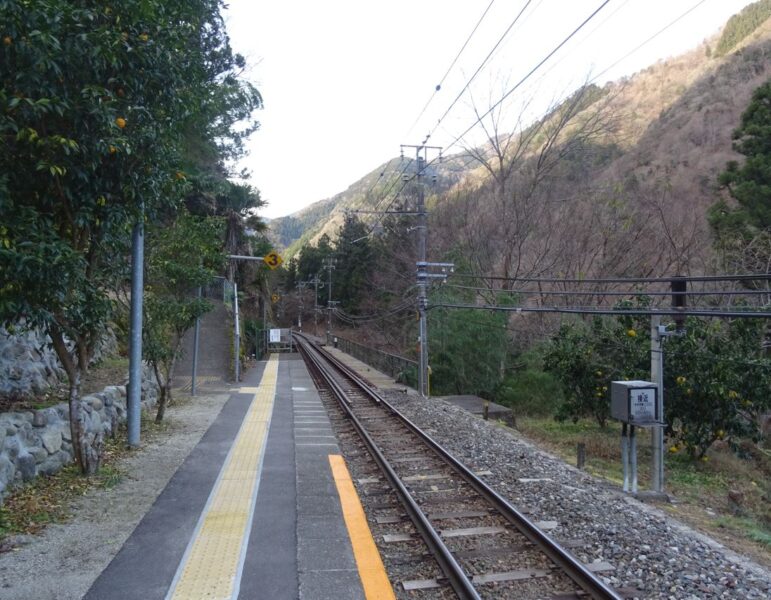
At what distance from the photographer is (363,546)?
6.09 metres

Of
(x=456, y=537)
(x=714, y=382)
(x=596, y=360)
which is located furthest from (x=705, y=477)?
(x=456, y=537)

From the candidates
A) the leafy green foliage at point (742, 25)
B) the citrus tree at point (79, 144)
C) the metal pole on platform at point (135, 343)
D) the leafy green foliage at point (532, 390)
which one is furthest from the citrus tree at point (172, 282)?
the leafy green foliage at point (742, 25)

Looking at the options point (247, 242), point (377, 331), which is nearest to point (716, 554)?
point (247, 242)

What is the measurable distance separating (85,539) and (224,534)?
1312 mm

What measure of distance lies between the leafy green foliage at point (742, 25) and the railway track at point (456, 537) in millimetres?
88045

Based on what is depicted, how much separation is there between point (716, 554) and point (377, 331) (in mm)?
52267

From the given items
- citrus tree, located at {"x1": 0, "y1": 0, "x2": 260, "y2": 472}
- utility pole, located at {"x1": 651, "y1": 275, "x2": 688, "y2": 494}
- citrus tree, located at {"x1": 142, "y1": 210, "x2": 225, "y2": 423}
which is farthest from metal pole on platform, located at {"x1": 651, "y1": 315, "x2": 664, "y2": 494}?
citrus tree, located at {"x1": 142, "y1": 210, "x2": 225, "y2": 423}

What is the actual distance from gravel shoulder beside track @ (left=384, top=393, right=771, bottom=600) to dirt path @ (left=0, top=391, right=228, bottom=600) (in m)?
4.43

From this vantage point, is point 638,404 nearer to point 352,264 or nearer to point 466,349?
point 466,349

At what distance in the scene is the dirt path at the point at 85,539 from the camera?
4922mm

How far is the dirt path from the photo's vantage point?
492 cm

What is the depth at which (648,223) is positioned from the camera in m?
27.3

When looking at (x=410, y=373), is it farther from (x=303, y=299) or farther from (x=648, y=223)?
(x=303, y=299)

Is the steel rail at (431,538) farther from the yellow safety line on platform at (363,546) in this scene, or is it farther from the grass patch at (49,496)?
the grass patch at (49,496)
